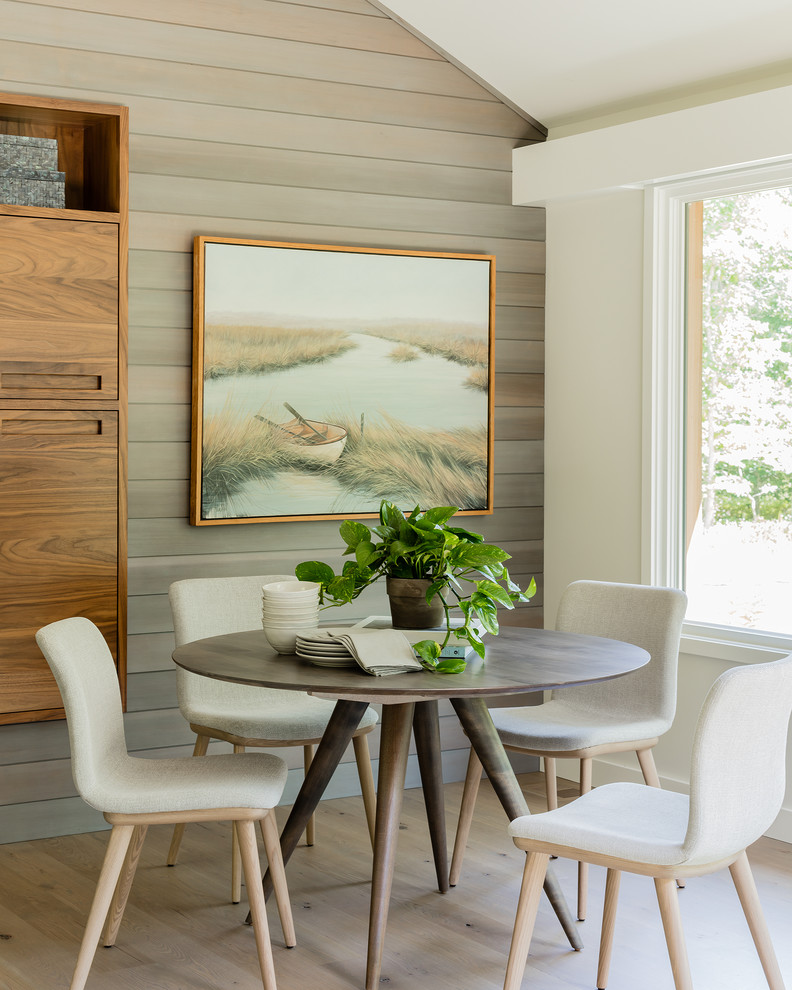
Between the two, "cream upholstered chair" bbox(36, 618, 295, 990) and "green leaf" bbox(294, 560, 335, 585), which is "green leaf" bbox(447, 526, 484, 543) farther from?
"cream upholstered chair" bbox(36, 618, 295, 990)

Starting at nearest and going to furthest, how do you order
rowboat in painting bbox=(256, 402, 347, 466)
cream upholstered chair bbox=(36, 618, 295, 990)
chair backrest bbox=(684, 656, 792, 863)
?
chair backrest bbox=(684, 656, 792, 863), cream upholstered chair bbox=(36, 618, 295, 990), rowboat in painting bbox=(256, 402, 347, 466)

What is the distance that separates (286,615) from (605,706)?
3.49 ft

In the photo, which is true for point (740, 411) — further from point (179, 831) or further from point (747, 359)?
point (179, 831)

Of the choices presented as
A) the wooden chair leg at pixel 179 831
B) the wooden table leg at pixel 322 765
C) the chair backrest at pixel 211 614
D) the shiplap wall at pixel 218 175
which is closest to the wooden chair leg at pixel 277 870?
the wooden table leg at pixel 322 765

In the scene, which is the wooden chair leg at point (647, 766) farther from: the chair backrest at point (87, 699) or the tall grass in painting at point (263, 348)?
the tall grass in painting at point (263, 348)

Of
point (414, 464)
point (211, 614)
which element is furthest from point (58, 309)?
point (414, 464)

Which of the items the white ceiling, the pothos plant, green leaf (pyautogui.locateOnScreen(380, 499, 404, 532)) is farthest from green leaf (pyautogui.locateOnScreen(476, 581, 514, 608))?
the white ceiling

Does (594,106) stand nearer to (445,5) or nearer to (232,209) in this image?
(445,5)

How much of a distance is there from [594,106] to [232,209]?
1.37m

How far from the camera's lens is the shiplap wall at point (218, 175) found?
11.6ft

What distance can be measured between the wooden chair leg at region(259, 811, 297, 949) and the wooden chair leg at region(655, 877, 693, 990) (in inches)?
34.8

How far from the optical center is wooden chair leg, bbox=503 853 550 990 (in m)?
2.21

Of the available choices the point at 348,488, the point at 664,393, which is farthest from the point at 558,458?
the point at 348,488

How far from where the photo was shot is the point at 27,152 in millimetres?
3348
